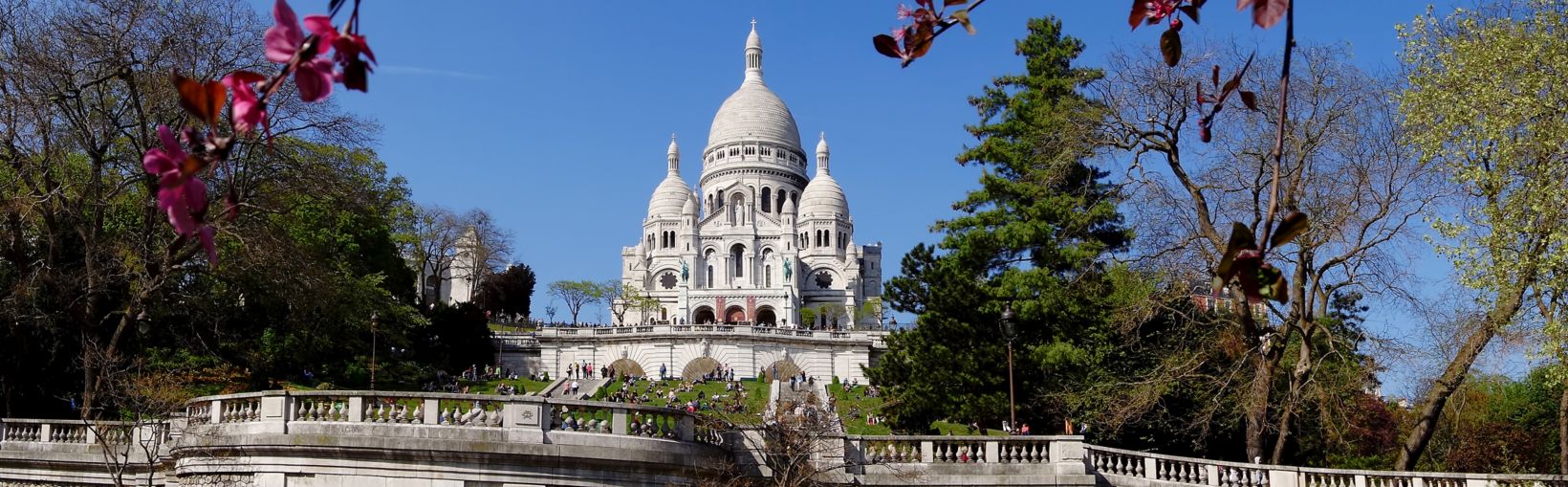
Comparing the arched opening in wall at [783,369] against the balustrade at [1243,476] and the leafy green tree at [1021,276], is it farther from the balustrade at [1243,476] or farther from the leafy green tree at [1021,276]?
the balustrade at [1243,476]

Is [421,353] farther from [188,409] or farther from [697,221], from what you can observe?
[697,221]

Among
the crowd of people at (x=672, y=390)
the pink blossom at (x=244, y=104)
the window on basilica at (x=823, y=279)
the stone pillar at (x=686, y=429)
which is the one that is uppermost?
the window on basilica at (x=823, y=279)

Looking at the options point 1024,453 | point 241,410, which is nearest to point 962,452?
point 1024,453

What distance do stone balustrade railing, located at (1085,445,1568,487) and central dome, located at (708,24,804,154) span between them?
116 metres

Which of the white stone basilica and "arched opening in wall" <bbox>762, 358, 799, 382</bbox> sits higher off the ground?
the white stone basilica

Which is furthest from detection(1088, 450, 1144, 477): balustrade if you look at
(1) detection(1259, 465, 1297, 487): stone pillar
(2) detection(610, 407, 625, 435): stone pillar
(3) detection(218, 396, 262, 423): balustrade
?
(3) detection(218, 396, 262, 423): balustrade

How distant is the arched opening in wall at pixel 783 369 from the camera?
7366 cm

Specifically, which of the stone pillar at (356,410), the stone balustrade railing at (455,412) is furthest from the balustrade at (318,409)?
the stone pillar at (356,410)

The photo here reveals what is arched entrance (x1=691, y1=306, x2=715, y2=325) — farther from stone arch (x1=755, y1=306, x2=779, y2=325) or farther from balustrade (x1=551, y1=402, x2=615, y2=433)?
balustrade (x1=551, y1=402, x2=615, y2=433)

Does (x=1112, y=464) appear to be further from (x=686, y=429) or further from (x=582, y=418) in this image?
(x=582, y=418)

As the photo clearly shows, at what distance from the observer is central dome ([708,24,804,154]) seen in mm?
138500

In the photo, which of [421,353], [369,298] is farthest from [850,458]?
[421,353]

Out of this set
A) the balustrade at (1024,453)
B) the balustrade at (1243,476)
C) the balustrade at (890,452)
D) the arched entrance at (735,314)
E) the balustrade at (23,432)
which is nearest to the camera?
the balustrade at (890,452)

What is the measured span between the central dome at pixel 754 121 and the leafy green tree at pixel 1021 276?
99.3 m
